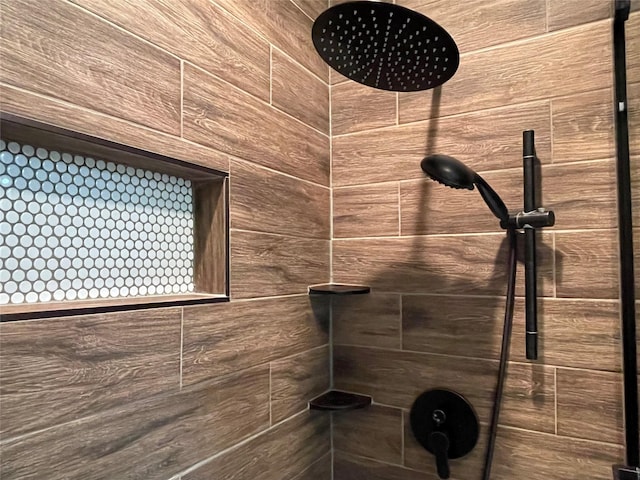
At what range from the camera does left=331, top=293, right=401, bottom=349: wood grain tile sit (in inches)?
47.4

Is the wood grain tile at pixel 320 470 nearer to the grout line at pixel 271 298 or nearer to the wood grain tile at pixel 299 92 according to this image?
the grout line at pixel 271 298

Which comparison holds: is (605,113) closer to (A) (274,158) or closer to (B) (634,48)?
(B) (634,48)

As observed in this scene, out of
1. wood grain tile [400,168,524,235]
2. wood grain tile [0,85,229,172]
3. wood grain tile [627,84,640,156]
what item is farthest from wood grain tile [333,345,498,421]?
wood grain tile [0,85,229,172]

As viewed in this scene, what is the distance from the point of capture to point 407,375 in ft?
3.84

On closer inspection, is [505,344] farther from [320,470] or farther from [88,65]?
[88,65]

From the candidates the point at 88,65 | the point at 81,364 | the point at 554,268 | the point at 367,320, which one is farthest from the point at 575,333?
the point at 88,65

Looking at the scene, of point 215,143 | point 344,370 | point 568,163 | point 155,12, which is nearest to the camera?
point 155,12

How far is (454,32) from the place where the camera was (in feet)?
3.77

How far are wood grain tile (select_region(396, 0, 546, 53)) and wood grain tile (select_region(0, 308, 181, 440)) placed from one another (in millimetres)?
988

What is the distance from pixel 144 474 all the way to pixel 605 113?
3.88 feet

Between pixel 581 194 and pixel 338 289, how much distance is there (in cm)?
63

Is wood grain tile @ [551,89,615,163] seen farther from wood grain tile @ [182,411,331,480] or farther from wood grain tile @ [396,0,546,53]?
wood grain tile @ [182,411,331,480]

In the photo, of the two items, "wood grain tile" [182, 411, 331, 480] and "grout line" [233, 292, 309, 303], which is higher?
"grout line" [233, 292, 309, 303]

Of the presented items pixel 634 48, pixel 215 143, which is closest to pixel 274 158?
pixel 215 143
